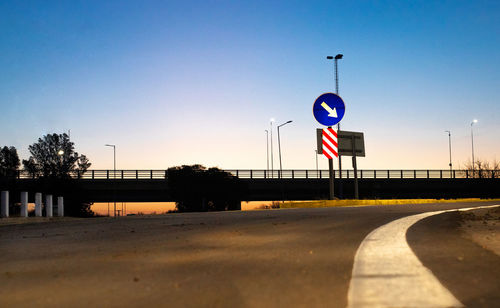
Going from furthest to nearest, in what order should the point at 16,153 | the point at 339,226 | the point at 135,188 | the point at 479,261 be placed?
the point at 16,153 < the point at 135,188 < the point at 339,226 < the point at 479,261

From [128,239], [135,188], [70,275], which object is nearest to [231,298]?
[70,275]

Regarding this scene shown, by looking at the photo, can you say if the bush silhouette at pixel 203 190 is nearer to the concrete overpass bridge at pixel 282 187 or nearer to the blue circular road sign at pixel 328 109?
the concrete overpass bridge at pixel 282 187

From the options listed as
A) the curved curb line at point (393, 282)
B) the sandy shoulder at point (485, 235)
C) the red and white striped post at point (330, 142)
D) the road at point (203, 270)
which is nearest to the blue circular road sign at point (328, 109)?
the red and white striped post at point (330, 142)

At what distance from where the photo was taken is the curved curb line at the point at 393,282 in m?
3.32

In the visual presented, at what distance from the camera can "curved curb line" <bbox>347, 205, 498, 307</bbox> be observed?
10.9 feet

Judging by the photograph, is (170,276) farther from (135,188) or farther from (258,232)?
(135,188)

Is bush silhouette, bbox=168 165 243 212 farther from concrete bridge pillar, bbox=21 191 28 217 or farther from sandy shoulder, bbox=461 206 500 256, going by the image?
sandy shoulder, bbox=461 206 500 256

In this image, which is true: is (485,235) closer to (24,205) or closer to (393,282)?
(393,282)

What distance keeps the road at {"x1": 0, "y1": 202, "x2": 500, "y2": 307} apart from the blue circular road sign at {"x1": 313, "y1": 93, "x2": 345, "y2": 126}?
1186cm

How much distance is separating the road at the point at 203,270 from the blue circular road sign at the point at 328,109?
11.9 meters

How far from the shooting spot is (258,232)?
8.43 m

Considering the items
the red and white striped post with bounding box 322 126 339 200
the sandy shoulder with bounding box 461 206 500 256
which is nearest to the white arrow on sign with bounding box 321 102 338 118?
the red and white striped post with bounding box 322 126 339 200

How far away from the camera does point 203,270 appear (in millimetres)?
4793

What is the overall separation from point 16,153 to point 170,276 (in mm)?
99280
